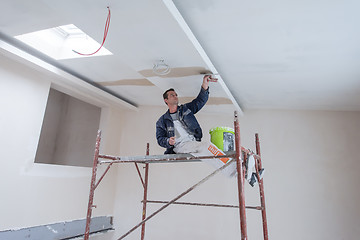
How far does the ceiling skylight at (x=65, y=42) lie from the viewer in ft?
8.83

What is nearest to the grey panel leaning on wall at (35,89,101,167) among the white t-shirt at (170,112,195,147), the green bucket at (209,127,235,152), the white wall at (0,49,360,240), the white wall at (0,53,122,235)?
the white wall at (0,49,360,240)

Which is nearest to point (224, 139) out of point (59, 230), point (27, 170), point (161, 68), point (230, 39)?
point (230, 39)

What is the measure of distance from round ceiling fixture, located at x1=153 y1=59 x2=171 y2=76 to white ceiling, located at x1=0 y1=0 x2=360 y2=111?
2.4 inches

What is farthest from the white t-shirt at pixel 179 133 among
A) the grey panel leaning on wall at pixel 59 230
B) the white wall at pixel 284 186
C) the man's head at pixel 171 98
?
the grey panel leaning on wall at pixel 59 230

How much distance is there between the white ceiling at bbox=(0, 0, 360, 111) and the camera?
1.63 meters

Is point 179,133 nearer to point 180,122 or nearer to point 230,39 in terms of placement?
point 180,122

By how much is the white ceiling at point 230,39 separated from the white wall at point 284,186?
548 mm

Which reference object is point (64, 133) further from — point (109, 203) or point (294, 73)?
point (294, 73)

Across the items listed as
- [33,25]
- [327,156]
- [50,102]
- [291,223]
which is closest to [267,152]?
[327,156]

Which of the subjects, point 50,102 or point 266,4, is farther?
point 50,102

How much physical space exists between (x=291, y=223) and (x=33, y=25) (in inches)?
145

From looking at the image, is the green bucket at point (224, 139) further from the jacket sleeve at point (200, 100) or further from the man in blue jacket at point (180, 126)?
the jacket sleeve at point (200, 100)

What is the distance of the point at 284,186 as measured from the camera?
128 inches

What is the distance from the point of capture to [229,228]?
132 inches
